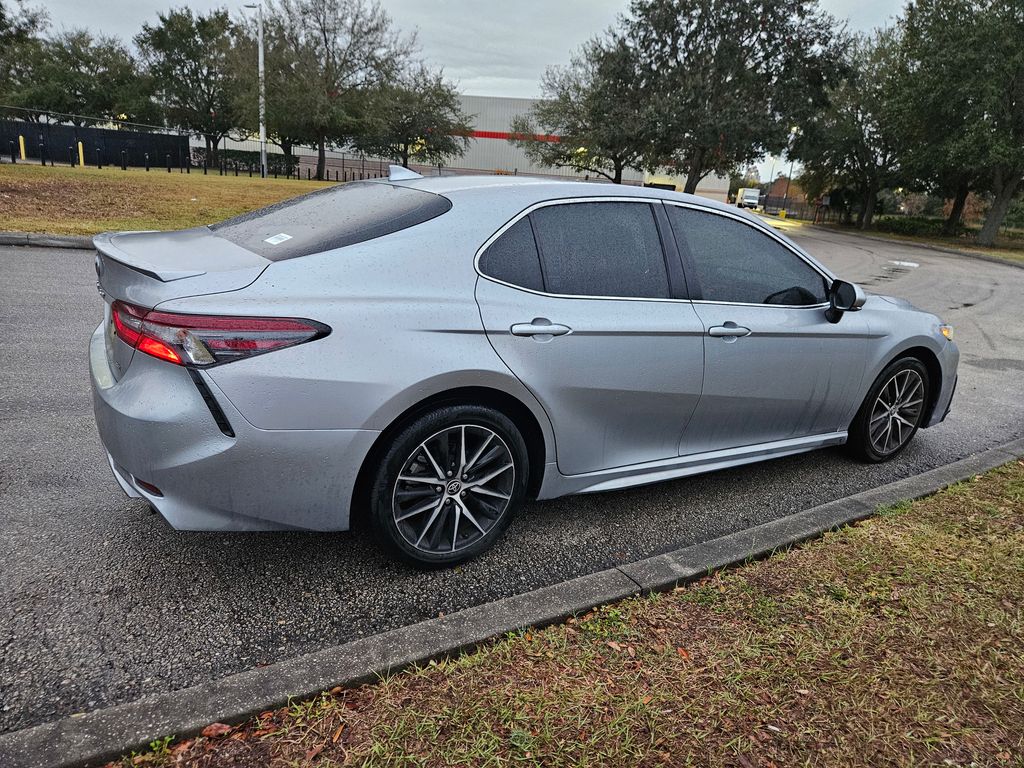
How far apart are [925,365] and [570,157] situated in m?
42.3

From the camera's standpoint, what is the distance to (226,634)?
253cm

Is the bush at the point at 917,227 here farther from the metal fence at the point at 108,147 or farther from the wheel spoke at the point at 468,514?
the wheel spoke at the point at 468,514

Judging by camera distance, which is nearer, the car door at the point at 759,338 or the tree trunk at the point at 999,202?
the car door at the point at 759,338

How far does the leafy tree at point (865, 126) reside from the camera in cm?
3738

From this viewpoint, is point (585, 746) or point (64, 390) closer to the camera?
point (585, 746)

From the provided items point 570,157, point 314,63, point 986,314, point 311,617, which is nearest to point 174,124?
point 314,63

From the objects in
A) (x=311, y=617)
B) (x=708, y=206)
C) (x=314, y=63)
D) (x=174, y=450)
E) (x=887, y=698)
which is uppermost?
(x=314, y=63)

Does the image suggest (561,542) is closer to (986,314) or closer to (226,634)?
(226,634)

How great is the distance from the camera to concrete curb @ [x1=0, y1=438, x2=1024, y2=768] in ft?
6.20

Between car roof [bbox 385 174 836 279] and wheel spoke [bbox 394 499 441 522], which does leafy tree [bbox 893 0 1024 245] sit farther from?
wheel spoke [bbox 394 499 441 522]

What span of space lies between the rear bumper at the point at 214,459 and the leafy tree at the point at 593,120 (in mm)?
25539

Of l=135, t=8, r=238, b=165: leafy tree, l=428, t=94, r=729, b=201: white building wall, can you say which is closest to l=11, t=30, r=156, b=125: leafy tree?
l=135, t=8, r=238, b=165: leafy tree

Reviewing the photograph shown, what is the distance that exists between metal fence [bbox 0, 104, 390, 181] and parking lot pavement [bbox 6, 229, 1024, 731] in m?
30.1

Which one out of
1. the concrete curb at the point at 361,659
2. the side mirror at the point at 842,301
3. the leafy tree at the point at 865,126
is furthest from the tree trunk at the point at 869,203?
the concrete curb at the point at 361,659
